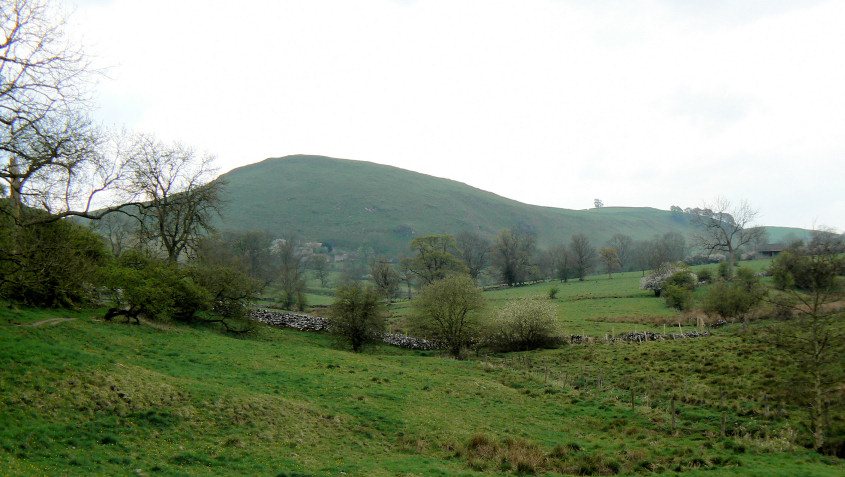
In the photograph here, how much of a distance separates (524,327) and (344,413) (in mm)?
30729

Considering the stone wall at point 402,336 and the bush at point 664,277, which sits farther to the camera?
the bush at point 664,277

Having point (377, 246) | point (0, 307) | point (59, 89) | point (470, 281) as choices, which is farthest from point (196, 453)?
point (377, 246)

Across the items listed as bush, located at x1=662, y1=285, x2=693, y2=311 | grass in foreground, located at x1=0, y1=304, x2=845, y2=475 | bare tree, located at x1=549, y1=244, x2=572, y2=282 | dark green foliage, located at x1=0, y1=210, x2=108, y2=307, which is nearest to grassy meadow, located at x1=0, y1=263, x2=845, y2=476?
grass in foreground, located at x1=0, y1=304, x2=845, y2=475

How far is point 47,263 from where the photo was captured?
15.8m

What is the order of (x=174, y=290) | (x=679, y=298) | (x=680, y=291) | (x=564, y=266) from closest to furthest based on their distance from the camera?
(x=174, y=290), (x=679, y=298), (x=680, y=291), (x=564, y=266)

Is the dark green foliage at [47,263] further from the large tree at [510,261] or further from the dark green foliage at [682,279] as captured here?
the large tree at [510,261]

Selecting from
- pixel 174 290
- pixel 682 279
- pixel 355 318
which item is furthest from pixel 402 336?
pixel 682 279

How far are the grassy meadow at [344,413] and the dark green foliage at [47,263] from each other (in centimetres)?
175

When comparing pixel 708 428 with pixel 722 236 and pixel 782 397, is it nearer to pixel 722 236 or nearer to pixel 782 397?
pixel 782 397

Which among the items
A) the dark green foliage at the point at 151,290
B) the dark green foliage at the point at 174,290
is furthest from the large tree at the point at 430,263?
the dark green foliage at the point at 151,290

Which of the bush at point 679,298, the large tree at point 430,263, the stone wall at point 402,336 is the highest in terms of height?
the large tree at point 430,263

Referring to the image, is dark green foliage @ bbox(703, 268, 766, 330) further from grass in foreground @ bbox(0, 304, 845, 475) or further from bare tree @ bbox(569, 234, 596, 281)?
bare tree @ bbox(569, 234, 596, 281)

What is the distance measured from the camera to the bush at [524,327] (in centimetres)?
4603

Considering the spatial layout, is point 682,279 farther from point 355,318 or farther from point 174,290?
point 174,290
